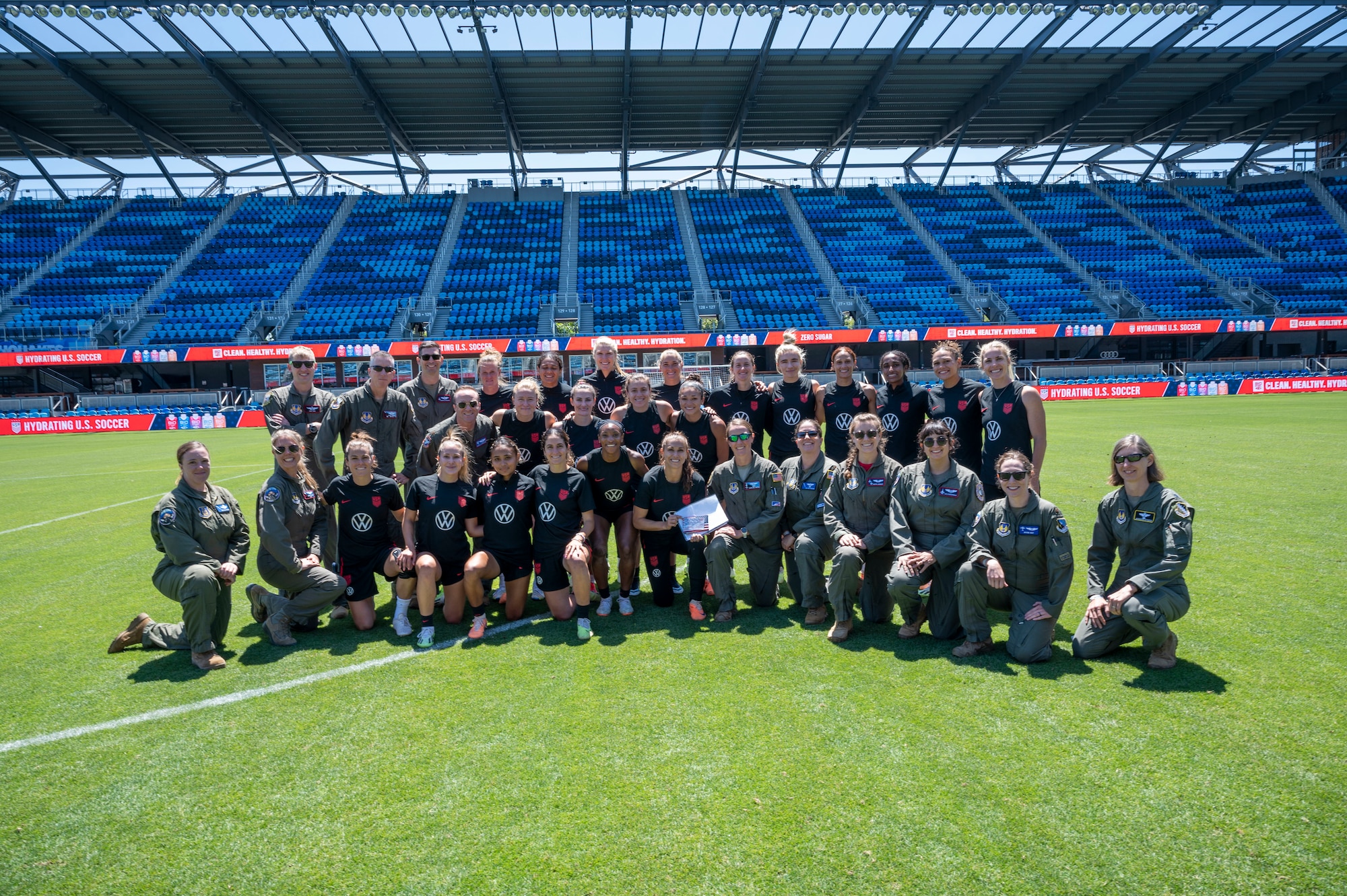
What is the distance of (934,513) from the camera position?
5.50 meters

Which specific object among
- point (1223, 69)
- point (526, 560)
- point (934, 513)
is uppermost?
point (1223, 69)

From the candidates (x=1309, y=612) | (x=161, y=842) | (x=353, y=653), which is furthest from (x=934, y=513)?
(x=161, y=842)

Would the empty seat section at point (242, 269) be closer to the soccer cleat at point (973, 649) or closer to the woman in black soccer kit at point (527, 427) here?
the woman in black soccer kit at point (527, 427)

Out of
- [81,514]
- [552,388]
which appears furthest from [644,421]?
[81,514]

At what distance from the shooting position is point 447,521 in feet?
19.9

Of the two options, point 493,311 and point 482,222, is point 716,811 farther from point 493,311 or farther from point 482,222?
point 482,222

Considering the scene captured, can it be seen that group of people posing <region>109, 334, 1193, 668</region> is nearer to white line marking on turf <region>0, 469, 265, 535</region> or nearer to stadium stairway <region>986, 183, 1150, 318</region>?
white line marking on turf <region>0, 469, 265, 535</region>

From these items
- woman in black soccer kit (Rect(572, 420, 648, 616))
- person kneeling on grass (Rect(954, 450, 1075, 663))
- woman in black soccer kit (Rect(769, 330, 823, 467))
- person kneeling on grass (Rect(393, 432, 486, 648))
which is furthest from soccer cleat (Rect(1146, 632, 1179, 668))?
person kneeling on grass (Rect(393, 432, 486, 648))

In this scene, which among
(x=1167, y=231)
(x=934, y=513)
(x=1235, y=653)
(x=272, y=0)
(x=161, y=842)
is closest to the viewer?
(x=161, y=842)

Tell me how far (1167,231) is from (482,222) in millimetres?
39294

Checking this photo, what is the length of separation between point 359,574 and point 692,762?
3.61 meters

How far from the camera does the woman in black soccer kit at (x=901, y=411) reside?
6699 mm

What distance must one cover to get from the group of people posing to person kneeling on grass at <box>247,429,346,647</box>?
0.02 meters

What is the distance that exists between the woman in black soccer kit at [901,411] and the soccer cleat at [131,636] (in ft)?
20.5
